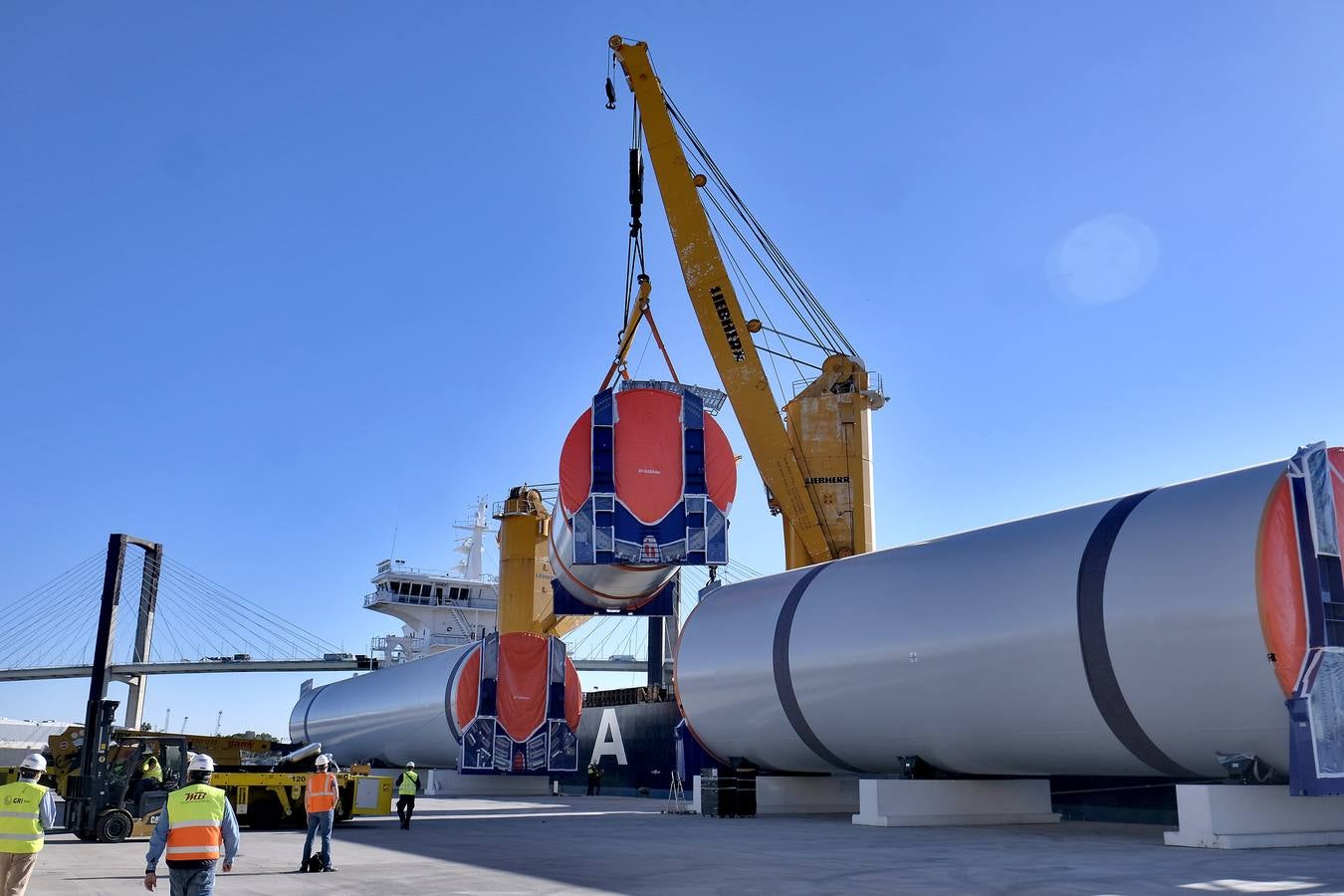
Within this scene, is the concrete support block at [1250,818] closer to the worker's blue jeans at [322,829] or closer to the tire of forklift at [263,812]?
the worker's blue jeans at [322,829]

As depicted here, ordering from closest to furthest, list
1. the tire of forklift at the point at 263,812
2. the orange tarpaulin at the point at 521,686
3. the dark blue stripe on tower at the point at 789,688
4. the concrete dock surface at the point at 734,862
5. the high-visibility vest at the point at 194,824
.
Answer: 1. the high-visibility vest at the point at 194,824
2. the concrete dock surface at the point at 734,862
3. the dark blue stripe on tower at the point at 789,688
4. the tire of forklift at the point at 263,812
5. the orange tarpaulin at the point at 521,686

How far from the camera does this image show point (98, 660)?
1212 inches

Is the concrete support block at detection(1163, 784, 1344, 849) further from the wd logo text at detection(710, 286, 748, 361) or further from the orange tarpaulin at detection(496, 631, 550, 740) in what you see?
the wd logo text at detection(710, 286, 748, 361)

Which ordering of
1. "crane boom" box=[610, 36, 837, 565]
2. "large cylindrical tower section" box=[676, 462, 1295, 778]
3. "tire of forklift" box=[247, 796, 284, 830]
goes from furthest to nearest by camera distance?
"crane boom" box=[610, 36, 837, 565] < "tire of forklift" box=[247, 796, 284, 830] < "large cylindrical tower section" box=[676, 462, 1295, 778]

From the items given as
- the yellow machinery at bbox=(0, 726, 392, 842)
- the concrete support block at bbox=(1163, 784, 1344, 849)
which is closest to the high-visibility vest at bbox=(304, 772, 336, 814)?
the yellow machinery at bbox=(0, 726, 392, 842)

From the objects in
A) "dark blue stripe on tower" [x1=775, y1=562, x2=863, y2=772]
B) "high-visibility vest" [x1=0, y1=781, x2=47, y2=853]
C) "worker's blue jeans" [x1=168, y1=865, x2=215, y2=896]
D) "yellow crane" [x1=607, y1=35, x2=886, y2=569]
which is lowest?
"worker's blue jeans" [x1=168, y1=865, x2=215, y2=896]

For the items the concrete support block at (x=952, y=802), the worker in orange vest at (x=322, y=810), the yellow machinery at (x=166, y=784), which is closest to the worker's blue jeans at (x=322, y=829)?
the worker in orange vest at (x=322, y=810)

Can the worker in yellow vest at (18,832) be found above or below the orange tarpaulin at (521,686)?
below

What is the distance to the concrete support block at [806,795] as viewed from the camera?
2433cm

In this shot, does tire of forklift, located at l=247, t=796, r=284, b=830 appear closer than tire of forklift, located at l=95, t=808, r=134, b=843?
No

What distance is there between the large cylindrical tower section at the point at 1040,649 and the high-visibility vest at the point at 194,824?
11.8 meters

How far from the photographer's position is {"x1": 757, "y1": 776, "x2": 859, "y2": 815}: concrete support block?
79.8 ft

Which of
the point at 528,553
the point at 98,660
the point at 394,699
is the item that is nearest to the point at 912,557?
the point at 528,553

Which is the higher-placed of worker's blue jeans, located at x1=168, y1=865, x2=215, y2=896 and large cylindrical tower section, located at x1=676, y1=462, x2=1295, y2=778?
large cylindrical tower section, located at x1=676, y1=462, x2=1295, y2=778
